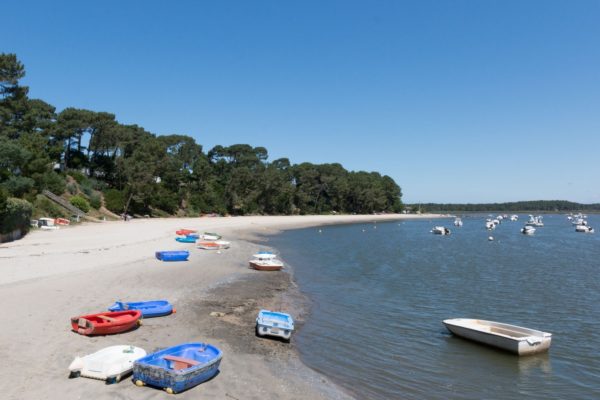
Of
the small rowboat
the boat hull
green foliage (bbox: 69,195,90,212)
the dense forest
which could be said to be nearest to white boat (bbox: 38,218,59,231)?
the dense forest

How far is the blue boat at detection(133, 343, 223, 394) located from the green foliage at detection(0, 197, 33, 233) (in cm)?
2762

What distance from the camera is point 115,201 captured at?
222 ft

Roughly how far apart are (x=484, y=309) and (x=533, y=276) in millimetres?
12574

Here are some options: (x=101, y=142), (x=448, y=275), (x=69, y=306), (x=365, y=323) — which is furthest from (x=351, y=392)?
(x=101, y=142)

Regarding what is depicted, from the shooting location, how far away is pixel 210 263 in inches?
1160

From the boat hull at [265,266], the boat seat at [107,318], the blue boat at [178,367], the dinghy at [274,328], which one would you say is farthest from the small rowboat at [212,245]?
the blue boat at [178,367]

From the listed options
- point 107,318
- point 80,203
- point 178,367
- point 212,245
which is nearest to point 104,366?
point 178,367

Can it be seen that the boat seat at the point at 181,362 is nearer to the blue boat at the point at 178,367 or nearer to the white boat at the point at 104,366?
the blue boat at the point at 178,367

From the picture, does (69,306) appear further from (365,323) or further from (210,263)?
(210,263)

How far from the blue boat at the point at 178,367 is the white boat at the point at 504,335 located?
916 cm

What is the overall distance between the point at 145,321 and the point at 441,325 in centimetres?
1136

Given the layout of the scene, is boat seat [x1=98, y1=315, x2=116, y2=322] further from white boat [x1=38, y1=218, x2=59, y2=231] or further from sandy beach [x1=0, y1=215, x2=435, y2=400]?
white boat [x1=38, y1=218, x2=59, y2=231]

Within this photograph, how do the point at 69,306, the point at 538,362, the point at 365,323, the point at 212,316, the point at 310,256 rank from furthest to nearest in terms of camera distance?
the point at 310,256 < the point at 365,323 < the point at 212,316 < the point at 69,306 < the point at 538,362

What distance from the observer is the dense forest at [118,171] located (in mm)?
52281
